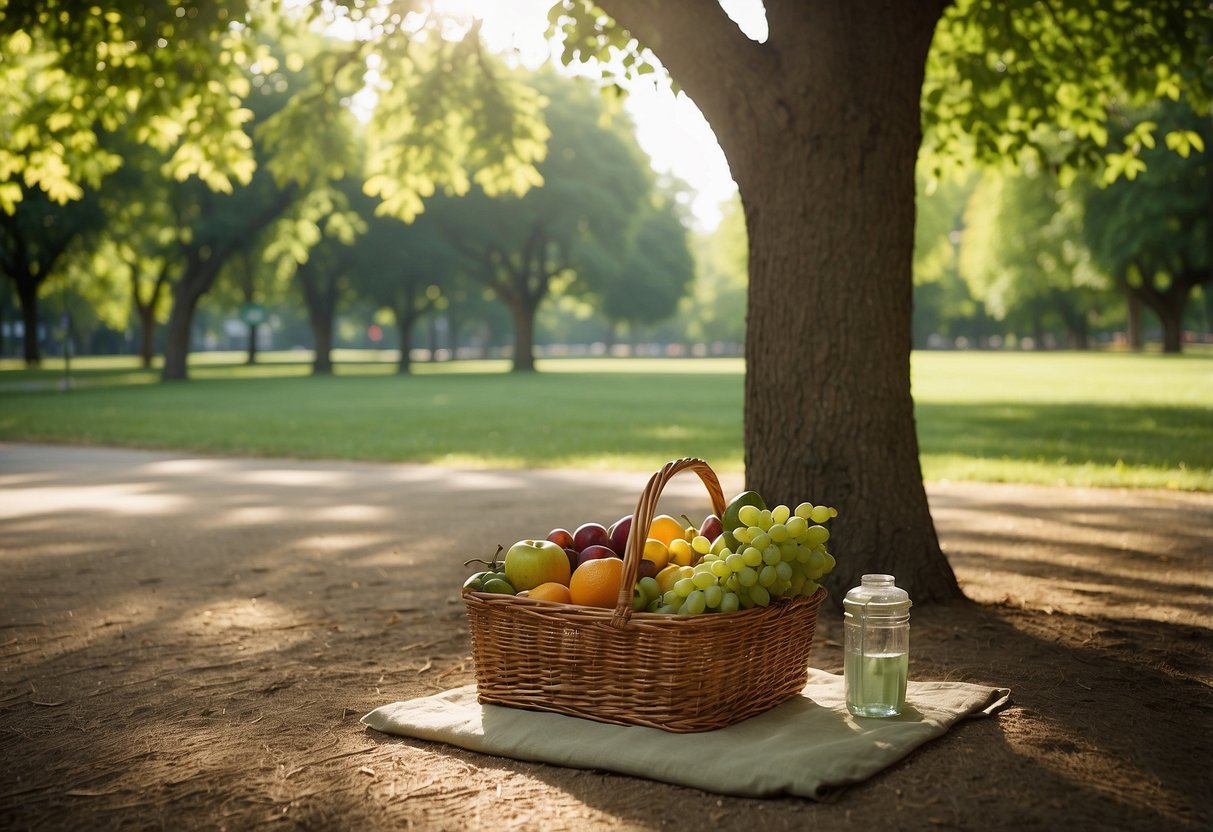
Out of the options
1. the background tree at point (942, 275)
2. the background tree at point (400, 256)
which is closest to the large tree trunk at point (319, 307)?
the background tree at point (400, 256)

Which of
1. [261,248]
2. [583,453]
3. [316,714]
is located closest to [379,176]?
[583,453]

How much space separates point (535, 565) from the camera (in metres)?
4.15

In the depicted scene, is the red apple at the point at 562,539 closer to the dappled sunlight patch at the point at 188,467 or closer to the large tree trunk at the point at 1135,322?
the dappled sunlight patch at the point at 188,467

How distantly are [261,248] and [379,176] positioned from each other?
3278 cm

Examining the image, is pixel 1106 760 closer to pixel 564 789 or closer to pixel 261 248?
pixel 564 789

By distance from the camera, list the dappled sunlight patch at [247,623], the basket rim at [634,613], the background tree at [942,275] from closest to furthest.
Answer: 1. the basket rim at [634,613]
2. the dappled sunlight patch at [247,623]
3. the background tree at [942,275]

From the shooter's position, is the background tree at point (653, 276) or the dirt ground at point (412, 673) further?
the background tree at point (653, 276)

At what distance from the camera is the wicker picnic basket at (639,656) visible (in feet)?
12.2

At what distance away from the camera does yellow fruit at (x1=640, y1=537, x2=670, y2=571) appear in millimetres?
4332

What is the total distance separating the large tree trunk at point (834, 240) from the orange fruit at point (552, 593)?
6.85 ft

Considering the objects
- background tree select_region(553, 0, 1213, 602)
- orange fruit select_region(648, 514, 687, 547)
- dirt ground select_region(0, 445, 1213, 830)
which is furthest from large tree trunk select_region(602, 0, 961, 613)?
orange fruit select_region(648, 514, 687, 547)

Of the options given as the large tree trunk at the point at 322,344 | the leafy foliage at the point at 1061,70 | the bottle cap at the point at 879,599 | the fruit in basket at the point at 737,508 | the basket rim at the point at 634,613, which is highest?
the leafy foliage at the point at 1061,70

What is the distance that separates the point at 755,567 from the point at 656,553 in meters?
0.55

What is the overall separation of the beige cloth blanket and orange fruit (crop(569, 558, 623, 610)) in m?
0.43
